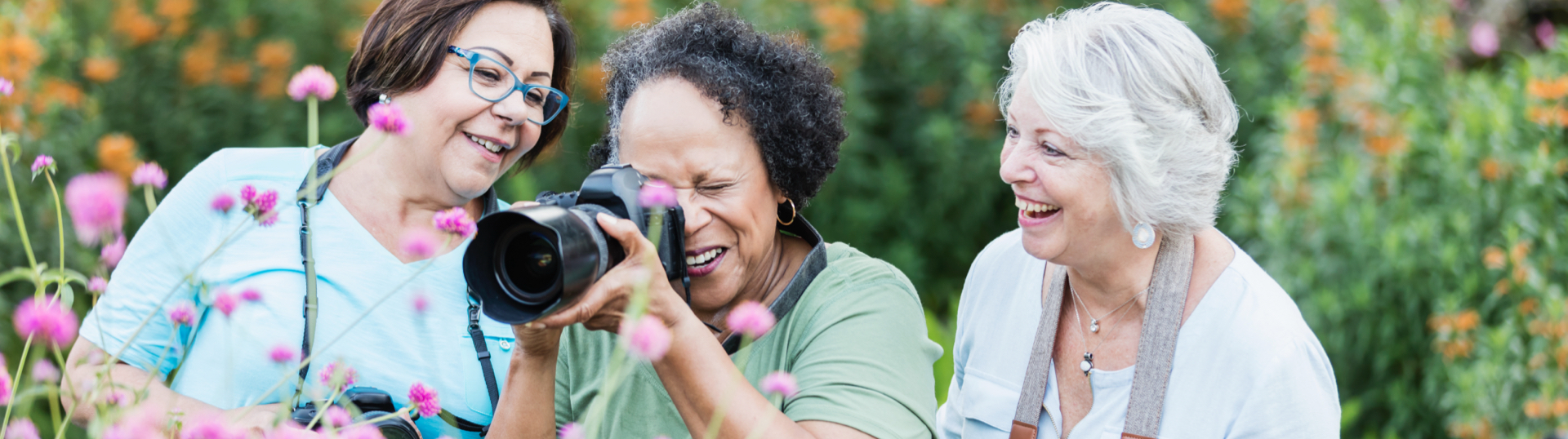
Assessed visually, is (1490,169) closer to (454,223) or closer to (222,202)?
(454,223)

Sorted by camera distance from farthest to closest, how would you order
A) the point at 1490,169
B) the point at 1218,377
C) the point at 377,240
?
1. the point at 1490,169
2. the point at 377,240
3. the point at 1218,377

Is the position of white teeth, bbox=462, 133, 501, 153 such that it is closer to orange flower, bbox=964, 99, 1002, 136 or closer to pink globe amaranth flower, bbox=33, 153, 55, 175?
pink globe amaranth flower, bbox=33, 153, 55, 175

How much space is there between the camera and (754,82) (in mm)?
1729

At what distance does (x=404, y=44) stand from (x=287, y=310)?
51 cm

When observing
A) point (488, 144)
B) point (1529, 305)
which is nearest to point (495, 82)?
point (488, 144)

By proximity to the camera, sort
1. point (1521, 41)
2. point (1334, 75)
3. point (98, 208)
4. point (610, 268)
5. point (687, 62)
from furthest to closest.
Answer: point (1521, 41) → point (1334, 75) → point (687, 62) → point (610, 268) → point (98, 208)

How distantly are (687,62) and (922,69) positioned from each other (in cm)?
282

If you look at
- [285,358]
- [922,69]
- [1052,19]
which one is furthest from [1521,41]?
[285,358]

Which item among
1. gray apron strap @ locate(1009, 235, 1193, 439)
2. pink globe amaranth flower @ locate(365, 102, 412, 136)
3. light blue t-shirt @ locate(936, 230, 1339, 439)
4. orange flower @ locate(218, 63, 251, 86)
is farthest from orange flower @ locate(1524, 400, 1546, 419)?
orange flower @ locate(218, 63, 251, 86)

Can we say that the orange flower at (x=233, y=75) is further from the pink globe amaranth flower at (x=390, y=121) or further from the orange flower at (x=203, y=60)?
the pink globe amaranth flower at (x=390, y=121)

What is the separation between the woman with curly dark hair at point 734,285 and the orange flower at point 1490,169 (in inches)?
90.7

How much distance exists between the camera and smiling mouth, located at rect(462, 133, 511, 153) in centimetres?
201

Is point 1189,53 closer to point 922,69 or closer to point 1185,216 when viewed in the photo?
point 1185,216

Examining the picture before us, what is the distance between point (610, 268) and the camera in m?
1.39
